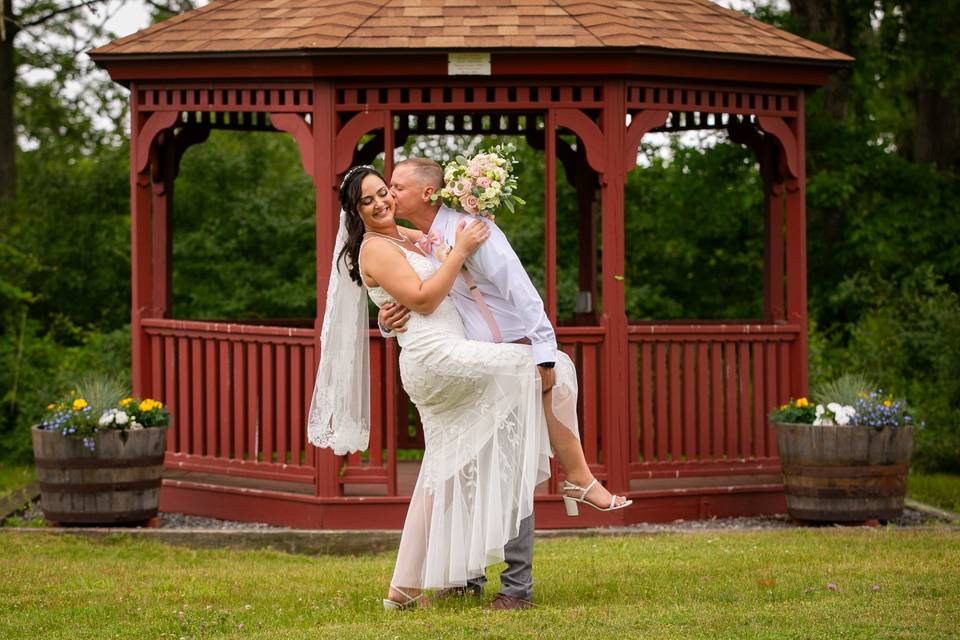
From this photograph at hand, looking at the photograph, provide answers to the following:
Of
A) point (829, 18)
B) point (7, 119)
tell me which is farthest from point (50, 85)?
point (829, 18)

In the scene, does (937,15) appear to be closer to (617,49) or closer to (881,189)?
(881,189)

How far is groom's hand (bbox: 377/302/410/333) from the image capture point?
239 inches

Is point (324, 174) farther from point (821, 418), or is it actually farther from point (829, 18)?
point (829, 18)

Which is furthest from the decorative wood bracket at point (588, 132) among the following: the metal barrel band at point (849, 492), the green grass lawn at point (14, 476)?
the green grass lawn at point (14, 476)

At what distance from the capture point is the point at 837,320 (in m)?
16.9

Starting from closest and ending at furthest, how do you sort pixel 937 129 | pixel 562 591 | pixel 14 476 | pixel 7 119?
Result: pixel 562 591
pixel 14 476
pixel 7 119
pixel 937 129

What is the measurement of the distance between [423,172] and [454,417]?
106 centimetres

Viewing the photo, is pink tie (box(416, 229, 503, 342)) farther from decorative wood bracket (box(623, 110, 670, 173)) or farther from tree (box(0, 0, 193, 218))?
tree (box(0, 0, 193, 218))

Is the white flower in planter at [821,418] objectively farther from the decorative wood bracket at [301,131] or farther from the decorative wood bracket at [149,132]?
the decorative wood bracket at [149,132]

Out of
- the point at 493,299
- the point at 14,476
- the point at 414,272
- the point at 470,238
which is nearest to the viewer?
the point at 470,238

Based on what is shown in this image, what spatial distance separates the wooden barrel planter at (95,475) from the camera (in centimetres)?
895

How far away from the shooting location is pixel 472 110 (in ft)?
31.6

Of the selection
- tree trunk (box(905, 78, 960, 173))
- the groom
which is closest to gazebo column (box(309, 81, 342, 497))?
the groom

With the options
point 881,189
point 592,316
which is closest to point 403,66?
point 592,316
